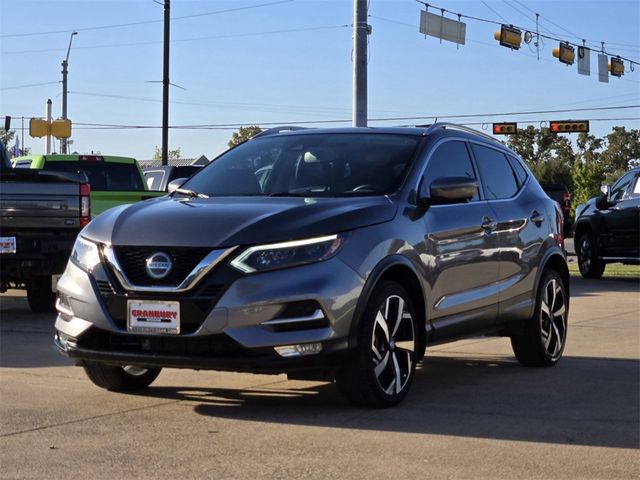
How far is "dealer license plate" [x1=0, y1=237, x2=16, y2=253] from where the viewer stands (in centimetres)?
1204

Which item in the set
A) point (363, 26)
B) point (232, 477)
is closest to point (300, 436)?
point (232, 477)

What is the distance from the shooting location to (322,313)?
6.23 meters

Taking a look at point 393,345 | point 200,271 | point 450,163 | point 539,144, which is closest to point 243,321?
point 200,271

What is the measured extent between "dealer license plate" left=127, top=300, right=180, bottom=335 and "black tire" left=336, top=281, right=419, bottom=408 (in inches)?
39.3

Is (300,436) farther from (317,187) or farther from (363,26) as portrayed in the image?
(363,26)

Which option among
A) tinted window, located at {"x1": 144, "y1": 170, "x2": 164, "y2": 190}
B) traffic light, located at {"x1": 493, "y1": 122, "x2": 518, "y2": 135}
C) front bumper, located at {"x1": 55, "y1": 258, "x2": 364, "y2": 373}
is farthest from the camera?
traffic light, located at {"x1": 493, "y1": 122, "x2": 518, "y2": 135}

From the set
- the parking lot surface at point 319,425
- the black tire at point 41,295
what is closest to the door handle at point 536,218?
the parking lot surface at point 319,425

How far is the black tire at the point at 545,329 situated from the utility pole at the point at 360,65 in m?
11.9

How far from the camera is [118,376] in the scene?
23.7 feet

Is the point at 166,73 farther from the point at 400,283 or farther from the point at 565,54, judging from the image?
the point at 400,283

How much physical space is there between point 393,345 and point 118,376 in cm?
178

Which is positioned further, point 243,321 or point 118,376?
point 118,376

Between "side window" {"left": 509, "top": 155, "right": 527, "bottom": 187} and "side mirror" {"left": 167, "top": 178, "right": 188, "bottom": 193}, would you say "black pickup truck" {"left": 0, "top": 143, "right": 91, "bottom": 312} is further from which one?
"side window" {"left": 509, "top": 155, "right": 527, "bottom": 187}

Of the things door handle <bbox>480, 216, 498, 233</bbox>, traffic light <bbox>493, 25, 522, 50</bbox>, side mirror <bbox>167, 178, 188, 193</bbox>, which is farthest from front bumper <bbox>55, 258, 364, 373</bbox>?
traffic light <bbox>493, 25, 522, 50</bbox>
